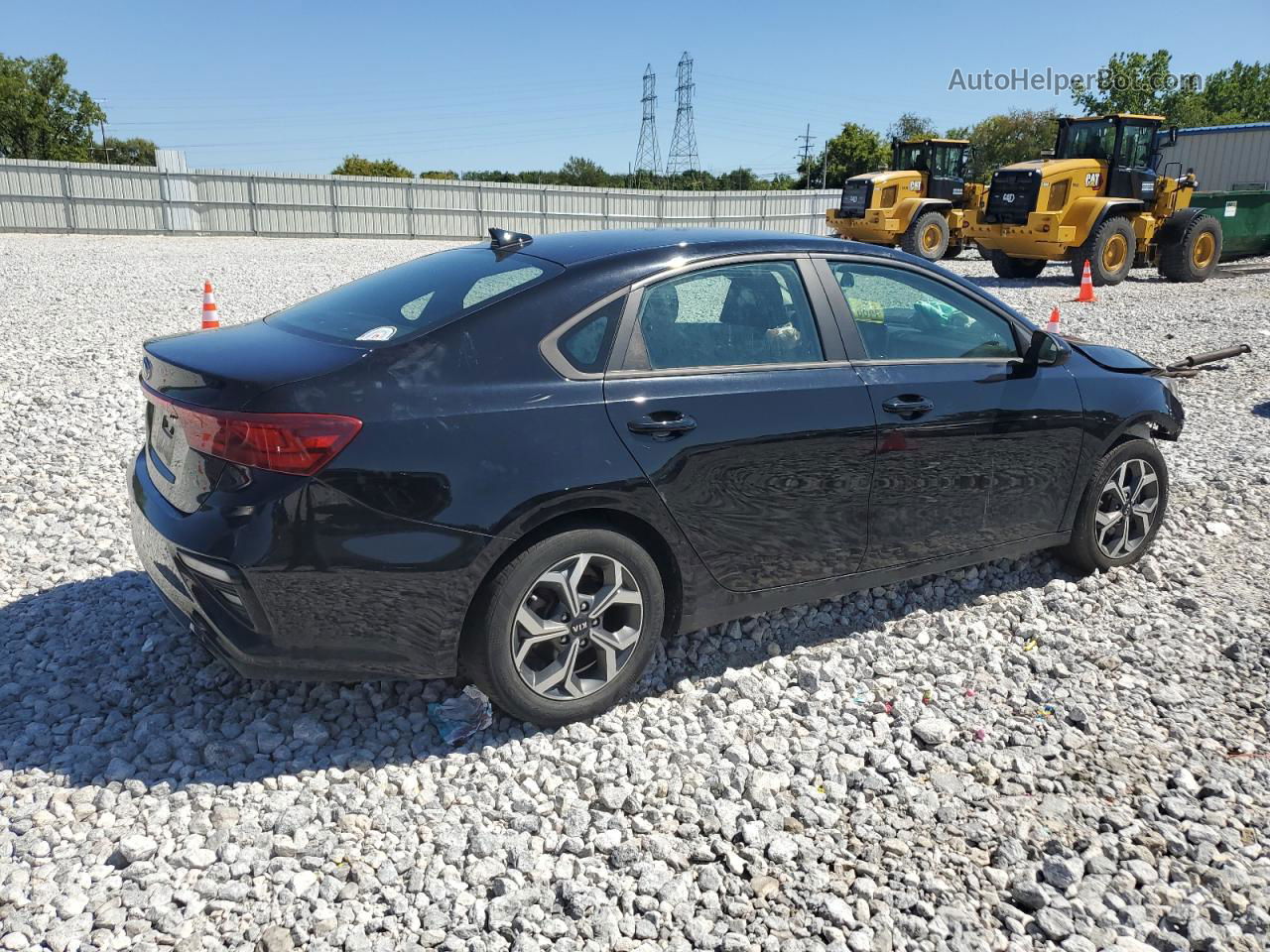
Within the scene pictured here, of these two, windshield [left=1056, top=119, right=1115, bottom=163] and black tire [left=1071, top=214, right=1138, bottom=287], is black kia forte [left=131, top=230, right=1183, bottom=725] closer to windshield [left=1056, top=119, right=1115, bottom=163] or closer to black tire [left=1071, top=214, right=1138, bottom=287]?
black tire [left=1071, top=214, right=1138, bottom=287]

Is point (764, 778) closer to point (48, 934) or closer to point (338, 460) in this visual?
point (338, 460)

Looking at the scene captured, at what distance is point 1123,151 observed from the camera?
18.1 m

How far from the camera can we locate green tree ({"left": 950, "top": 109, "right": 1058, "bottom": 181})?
75375 millimetres

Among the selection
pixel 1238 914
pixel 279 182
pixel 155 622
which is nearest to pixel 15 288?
pixel 155 622

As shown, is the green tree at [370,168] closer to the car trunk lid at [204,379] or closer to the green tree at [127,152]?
the green tree at [127,152]

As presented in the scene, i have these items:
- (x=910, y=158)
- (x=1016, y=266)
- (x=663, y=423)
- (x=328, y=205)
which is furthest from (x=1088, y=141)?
(x=328, y=205)

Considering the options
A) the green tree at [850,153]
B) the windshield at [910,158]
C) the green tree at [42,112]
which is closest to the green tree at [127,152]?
the green tree at [42,112]

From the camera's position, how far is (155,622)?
407cm

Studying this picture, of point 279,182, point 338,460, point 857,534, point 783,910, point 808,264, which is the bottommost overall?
point 783,910

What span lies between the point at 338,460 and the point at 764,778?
65.5 inches

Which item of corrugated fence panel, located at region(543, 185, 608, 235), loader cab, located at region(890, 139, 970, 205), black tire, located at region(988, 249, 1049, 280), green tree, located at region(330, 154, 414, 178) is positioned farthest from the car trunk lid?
green tree, located at region(330, 154, 414, 178)

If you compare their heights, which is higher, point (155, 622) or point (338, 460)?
point (338, 460)

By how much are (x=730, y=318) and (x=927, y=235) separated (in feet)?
61.7

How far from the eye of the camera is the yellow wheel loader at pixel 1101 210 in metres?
17.5
